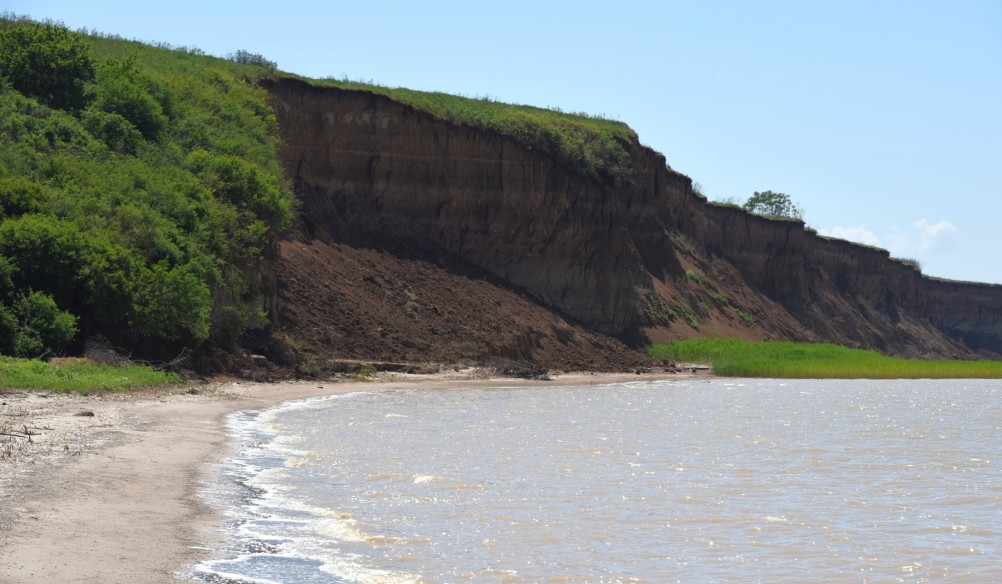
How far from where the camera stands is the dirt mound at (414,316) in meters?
44.2

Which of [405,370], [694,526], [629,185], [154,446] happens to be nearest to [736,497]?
[694,526]

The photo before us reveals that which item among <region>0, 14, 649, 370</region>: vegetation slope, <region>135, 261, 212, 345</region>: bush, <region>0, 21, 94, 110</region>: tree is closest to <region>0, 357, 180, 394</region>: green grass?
<region>0, 14, 649, 370</region>: vegetation slope

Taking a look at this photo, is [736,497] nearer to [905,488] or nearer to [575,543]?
[905,488]

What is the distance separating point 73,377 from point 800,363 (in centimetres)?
4579

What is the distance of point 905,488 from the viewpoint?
16.6 m

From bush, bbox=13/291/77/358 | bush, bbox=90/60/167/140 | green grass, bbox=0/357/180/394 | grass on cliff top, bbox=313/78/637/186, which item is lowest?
green grass, bbox=0/357/180/394

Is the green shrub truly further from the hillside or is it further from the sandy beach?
the sandy beach

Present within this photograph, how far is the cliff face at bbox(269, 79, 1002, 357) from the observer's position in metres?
56.8

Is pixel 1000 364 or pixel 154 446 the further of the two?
pixel 1000 364

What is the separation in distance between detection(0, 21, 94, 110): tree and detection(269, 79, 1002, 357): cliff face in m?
12.5

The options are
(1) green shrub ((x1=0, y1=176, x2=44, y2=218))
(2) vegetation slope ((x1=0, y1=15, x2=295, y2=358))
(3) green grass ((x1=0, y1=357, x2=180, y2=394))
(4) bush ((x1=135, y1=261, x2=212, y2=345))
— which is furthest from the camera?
(4) bush ((x1=135, y1=261, x2=212, y2=345))

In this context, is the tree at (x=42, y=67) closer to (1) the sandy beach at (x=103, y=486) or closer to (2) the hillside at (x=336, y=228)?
(2) the hillside at (x=336, y=228)

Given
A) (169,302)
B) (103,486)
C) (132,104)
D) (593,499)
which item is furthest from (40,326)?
(132,104)

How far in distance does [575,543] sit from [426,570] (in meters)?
2.08
